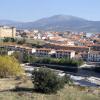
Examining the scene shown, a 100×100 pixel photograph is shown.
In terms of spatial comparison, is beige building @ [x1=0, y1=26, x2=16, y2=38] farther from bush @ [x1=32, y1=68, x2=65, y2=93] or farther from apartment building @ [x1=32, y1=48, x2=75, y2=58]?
bush @ [x1=32, y1=68, x2=65, y2=93]

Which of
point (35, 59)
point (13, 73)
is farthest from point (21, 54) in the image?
point (13, 73)

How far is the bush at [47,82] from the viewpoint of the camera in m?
17.1

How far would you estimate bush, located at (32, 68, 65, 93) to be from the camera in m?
17.1

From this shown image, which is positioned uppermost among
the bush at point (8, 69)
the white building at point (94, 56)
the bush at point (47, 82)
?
the bush at point (47, 82)

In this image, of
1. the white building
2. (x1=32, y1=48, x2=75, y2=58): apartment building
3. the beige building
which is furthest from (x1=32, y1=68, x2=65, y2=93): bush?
the beige building

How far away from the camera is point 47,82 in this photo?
17219 millimetres

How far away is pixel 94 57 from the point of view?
173 ft

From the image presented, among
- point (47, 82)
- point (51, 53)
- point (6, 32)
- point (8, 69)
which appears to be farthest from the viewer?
point (6, 32)

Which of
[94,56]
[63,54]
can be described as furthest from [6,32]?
[94,56]

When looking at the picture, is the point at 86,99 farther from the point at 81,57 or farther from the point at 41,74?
the point at 81,57

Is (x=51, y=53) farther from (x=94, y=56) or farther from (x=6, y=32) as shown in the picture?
(x=6, y=32)

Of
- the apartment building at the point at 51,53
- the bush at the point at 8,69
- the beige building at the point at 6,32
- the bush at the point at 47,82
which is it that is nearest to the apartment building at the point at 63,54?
the apartment building at the point at 51,53

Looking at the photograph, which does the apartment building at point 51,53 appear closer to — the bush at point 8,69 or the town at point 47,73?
the town at point 47,73

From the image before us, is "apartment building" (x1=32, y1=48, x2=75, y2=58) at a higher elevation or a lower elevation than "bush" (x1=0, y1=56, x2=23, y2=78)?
lower
